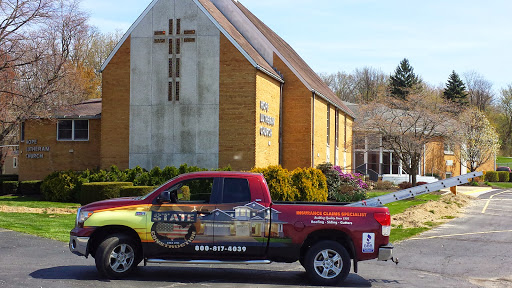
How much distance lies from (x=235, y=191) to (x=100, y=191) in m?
16.1

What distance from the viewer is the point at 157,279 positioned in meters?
10.9

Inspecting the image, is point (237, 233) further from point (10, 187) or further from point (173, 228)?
point (10, 187)

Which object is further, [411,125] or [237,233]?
[411,125]

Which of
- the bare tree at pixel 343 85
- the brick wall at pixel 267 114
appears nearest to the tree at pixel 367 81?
the bare tree at pixel 343 85

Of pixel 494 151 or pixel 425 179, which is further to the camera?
pixel 494 151

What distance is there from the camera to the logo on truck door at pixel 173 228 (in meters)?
10.7

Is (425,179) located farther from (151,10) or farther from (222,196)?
(222,196)

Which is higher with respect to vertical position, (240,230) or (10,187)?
(240,230)

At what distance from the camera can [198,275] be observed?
37.6ft

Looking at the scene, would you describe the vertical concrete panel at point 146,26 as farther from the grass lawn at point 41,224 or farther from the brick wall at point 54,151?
the grass lawn at point 41,224

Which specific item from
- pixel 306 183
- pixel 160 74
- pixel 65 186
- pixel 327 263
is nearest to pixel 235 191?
pixel 327 263

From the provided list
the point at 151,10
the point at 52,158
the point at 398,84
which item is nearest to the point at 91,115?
the point at 52,158

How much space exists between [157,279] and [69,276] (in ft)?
5.14

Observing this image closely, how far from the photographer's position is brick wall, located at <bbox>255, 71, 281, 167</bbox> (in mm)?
29766
